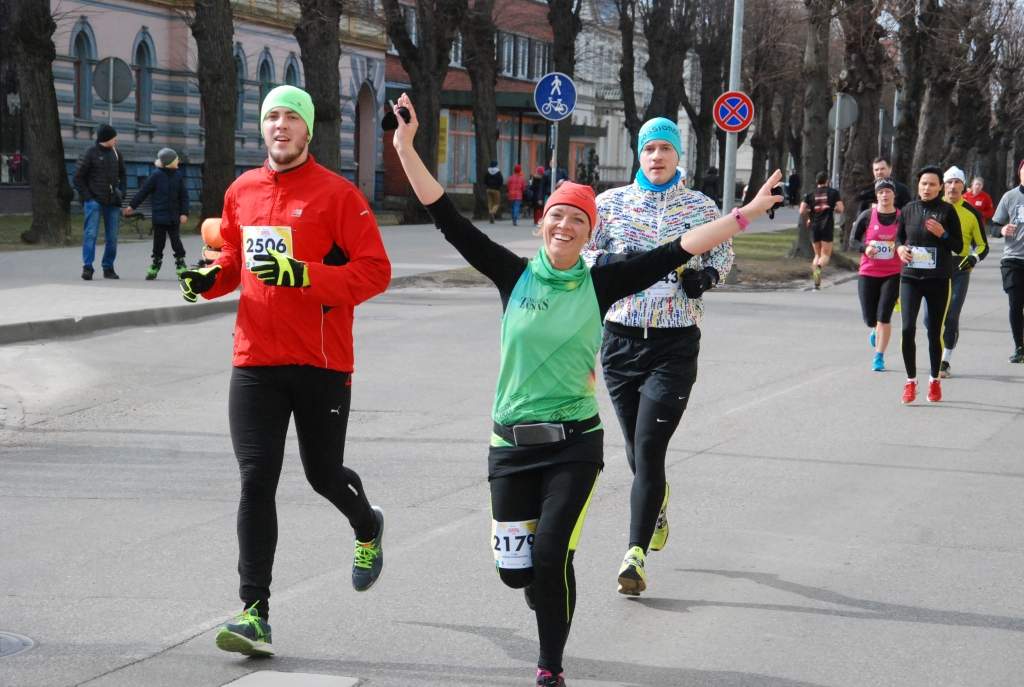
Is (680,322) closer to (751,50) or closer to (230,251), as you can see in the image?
(230,251)

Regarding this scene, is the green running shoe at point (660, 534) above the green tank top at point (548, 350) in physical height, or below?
below

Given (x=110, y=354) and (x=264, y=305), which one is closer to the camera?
(x=264, y=305)

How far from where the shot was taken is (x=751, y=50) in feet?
202

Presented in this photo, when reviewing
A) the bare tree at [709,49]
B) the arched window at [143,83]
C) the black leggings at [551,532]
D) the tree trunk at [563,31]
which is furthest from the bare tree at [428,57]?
the black leggings at [551,532]

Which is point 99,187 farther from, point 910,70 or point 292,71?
point 292,71

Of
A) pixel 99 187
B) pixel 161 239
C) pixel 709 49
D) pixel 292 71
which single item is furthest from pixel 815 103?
pixel 709 49

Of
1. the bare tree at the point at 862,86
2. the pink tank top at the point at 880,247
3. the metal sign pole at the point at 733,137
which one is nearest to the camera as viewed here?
the pink tank top at the point at 880,247

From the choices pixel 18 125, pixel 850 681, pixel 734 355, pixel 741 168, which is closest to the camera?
pixel 850 681

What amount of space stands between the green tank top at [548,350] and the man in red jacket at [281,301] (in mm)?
616

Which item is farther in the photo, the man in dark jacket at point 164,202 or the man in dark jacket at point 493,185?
the man in dark jacket at point 493,185

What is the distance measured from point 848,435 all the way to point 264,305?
6003 millimetres

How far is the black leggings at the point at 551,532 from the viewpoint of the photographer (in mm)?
4805

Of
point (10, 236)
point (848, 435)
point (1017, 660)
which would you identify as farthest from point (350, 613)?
point (10, 236)

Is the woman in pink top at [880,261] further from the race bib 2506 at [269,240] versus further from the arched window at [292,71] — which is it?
the arched window at [292,71]
